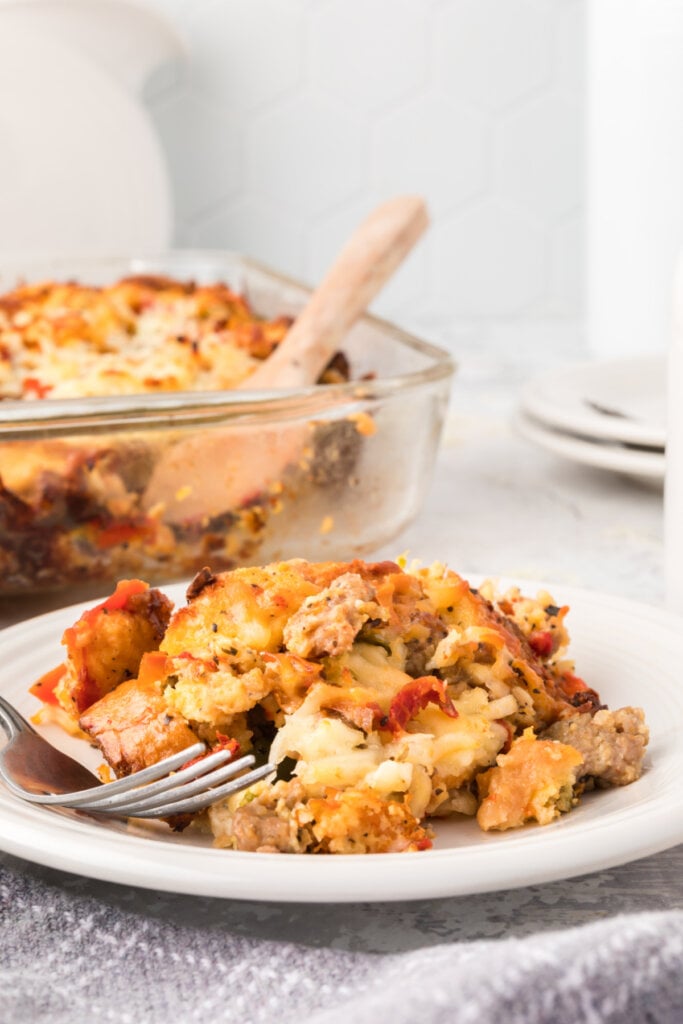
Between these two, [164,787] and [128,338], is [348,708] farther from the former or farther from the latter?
[128,338]

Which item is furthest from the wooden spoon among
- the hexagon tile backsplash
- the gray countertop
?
the hexagon tile backsplash

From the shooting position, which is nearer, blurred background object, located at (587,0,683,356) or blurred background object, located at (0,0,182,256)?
blurred background object, located at (587,0,683,356)

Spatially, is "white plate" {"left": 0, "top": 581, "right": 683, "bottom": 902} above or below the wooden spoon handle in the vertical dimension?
above

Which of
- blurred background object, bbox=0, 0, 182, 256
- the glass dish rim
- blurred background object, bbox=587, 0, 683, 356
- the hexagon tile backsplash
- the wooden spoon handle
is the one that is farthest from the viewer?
the hexagon tile backsplash

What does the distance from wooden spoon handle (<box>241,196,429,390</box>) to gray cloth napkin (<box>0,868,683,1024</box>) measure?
717mm

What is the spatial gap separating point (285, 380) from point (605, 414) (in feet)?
1.19

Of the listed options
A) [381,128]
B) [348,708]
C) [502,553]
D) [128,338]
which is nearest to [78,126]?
[381,128]

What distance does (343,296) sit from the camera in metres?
1.35

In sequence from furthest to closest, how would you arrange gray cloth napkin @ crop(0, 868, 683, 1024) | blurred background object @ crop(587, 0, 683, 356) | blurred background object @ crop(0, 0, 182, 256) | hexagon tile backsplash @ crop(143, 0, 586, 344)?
hexagon tile backsplash @ crop(143, 0, 586, 344) < blurred background object @ crop(0, 0, 182, 256) < blurred background object @ crop(587, 0, 683, 356) < gray cloth napkin @ crop(0, 868, 683, 1024)

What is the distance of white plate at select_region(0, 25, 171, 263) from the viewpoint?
2.22 m

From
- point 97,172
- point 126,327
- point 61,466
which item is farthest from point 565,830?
point 97,172

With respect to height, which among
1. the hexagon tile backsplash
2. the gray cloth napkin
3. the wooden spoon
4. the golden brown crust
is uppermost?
the gray cloth napkin

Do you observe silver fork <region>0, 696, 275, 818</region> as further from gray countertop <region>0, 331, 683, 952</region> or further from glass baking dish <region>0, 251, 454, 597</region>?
glass baking dish <region>0, 251, 454, 597</region>

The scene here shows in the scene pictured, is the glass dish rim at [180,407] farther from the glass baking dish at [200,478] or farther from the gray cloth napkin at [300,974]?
the gray cloth napkin at [300,974]
